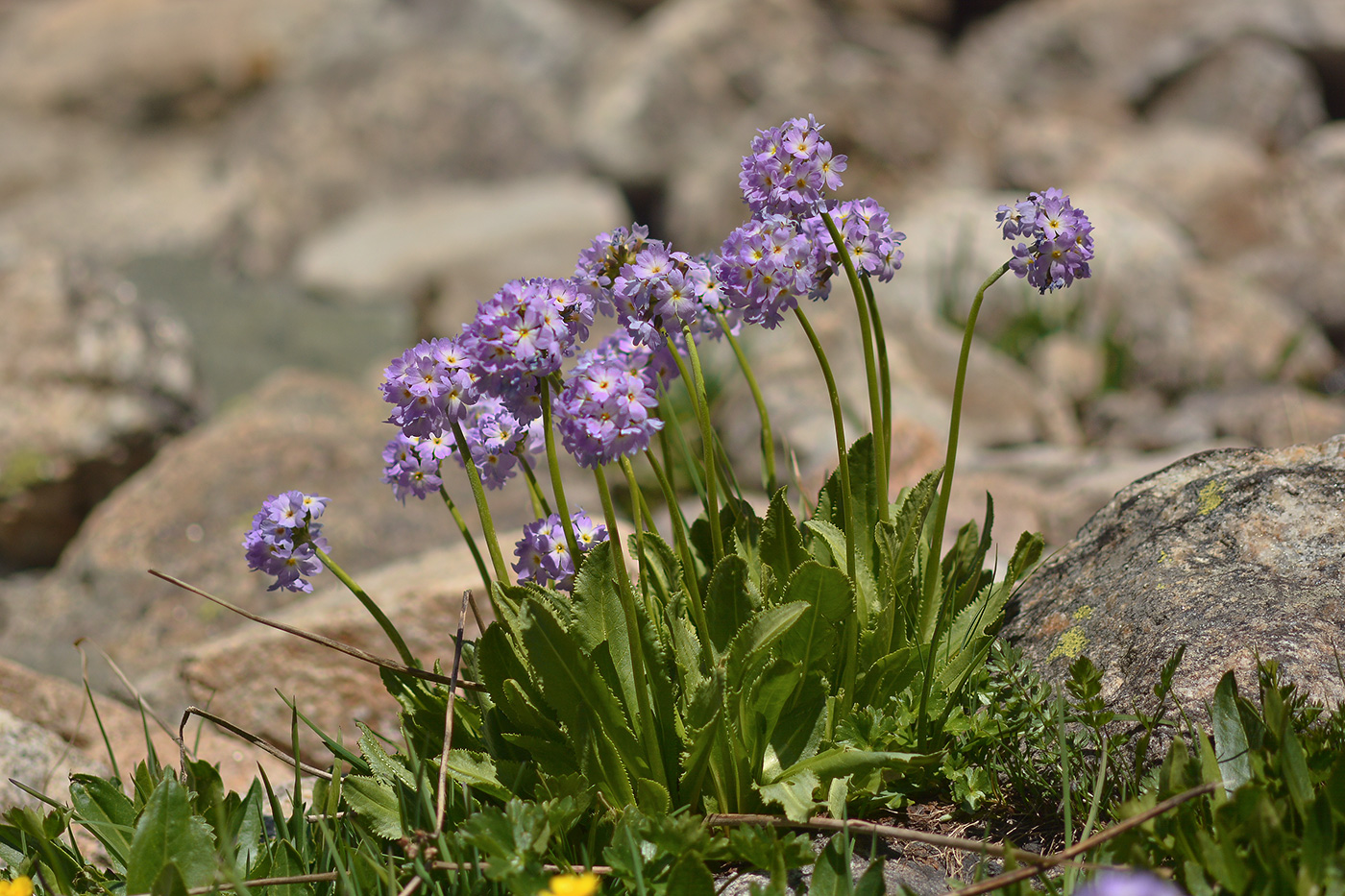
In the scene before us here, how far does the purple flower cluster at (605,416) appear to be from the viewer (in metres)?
1.65

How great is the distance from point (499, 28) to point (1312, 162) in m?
10.4

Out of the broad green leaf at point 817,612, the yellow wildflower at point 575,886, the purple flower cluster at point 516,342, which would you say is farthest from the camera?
the broad green leaf at point 817,612

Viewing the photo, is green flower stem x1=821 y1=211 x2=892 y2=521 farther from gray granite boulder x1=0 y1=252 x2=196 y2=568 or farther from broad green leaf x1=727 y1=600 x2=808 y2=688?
gray granite boulder x1=0 y1=252 x2=196 y2=568

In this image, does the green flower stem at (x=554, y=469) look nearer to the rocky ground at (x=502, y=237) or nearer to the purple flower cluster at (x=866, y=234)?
the purple flower cluster at (x=866, y=234)

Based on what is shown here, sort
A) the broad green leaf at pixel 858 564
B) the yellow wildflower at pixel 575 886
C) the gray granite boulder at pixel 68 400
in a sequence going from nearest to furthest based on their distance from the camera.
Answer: the yellow wildflower at pixel 575 886 → the broad green leaf at pixel 858 564 → the gray granite boulder at pixel 68 400

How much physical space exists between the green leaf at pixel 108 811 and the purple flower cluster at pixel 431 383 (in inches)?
42.4

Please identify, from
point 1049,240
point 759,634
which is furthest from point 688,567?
point 1049,240

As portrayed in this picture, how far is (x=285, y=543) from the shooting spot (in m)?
2.03

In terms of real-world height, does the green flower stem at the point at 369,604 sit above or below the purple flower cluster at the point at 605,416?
below

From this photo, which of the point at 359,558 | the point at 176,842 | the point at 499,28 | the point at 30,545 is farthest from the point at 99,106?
the point at 176,842

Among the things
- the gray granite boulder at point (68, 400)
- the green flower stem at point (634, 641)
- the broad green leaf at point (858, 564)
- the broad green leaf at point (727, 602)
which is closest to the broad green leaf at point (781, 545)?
the broad green leaf at point (858, 564)

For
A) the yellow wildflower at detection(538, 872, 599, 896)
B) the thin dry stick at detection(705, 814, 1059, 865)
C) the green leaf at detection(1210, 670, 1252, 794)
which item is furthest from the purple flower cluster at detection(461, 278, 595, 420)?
the green leaf at detection(1210, 670, 1252, 794)

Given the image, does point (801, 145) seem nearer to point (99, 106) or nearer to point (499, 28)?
point (499, 28)

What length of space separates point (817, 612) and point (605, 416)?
0.70 meters
